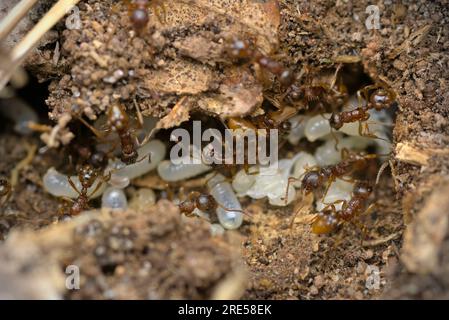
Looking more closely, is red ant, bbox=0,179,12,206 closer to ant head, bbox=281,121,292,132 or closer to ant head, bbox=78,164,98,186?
ant head, bbox=78,164,98,186

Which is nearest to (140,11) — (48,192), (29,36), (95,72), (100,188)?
(95,72)

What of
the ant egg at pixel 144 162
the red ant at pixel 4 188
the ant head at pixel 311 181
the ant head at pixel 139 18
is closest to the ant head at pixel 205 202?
the ant egg at pixel 144 162

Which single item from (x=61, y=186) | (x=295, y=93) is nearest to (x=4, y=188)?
(x=61, y=186)

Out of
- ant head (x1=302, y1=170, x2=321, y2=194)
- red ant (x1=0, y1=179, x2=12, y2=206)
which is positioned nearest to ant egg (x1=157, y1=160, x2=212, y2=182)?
ant head (x1=302, y1=170, x2=321, y2=194)

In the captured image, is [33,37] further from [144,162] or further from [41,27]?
[144,162]

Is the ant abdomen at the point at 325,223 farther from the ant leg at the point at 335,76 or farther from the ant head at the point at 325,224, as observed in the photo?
the ant leg at the point at 335,76
